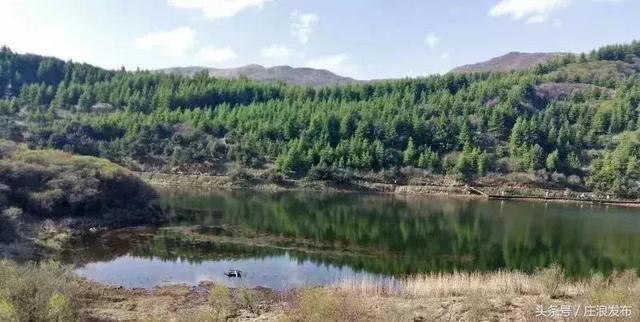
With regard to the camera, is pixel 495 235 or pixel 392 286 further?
pixel 495 235

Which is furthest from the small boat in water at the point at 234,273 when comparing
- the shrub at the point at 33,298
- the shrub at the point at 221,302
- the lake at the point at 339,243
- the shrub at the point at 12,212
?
the shrub at the point at 12,212

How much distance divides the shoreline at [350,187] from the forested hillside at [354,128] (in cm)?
314

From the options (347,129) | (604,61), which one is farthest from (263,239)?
(604,61)

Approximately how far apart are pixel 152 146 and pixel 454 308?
87712 millimetres

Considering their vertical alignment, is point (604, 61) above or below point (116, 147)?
above

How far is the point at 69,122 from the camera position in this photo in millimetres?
104062

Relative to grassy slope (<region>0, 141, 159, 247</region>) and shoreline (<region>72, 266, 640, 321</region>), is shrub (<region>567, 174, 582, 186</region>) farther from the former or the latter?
grassy slope (<region>0, 141, 159, 247</region>)

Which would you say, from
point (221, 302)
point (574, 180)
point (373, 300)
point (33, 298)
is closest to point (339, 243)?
point (373, 300)

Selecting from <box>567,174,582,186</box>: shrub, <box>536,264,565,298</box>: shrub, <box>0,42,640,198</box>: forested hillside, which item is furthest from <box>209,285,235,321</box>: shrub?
<box>567,174,582,186</box>: shrub

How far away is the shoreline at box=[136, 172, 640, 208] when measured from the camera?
84.9 m

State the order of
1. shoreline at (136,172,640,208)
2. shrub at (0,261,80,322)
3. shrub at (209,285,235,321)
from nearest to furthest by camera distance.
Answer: shrub at (0,261,80,322) < shrub at (209,285,235,321) < shoreline at (136,172,640,208)

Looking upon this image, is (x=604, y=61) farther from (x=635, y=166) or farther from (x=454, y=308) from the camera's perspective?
(x=454, y=308)

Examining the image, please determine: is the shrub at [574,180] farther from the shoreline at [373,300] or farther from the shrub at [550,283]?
the shrub at [550,283]

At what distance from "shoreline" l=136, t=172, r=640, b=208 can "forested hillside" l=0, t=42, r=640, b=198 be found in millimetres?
3143
